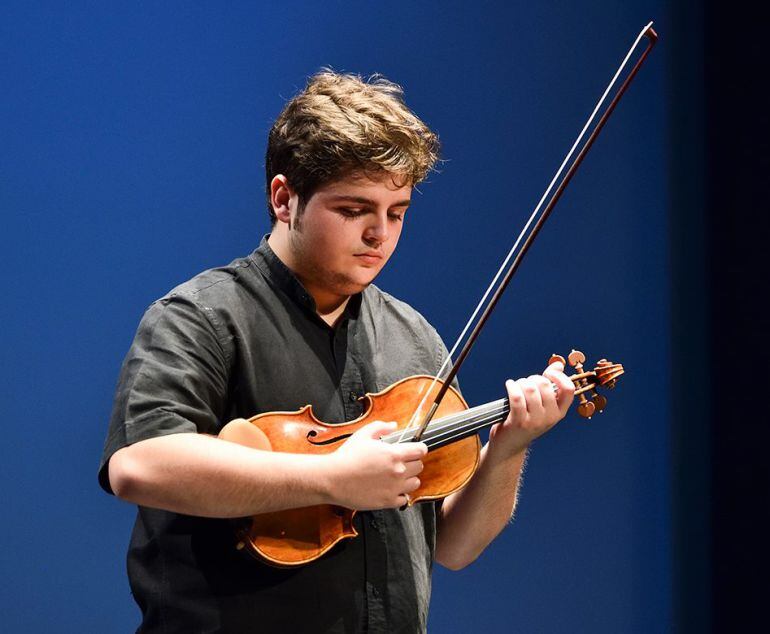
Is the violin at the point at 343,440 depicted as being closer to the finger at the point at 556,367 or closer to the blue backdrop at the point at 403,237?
the finger at the point at 556,367

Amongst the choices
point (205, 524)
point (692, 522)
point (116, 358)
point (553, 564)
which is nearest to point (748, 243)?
point (692, 522)

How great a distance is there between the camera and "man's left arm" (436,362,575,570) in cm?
132

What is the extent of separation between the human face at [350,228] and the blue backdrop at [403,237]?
0.61m

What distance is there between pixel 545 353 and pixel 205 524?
3.76ft

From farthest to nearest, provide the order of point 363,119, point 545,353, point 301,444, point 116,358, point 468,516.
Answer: point 545,353 → point 116,358 → point 468,516 → point 363,119 → point 301,444

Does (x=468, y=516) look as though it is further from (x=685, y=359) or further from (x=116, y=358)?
(x=685, y=359)

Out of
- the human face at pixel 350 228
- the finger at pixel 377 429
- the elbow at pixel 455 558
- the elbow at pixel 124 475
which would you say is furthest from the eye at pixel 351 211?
the elbow at pixel 455 558

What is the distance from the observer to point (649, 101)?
2.30 m

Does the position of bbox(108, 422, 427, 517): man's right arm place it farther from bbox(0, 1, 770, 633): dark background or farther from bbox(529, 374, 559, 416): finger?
bbox(0, 1, 770, 633): dark background

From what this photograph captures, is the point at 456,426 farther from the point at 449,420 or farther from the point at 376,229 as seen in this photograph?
the point at 376,229

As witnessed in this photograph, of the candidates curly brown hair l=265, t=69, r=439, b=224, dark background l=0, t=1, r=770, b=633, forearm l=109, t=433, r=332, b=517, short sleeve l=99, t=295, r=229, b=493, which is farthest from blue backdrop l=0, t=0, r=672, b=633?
forearm l=109, t=433, r=332, b=517

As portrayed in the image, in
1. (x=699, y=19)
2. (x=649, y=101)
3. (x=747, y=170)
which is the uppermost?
(x=699, y=19)

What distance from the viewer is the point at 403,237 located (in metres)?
2.11

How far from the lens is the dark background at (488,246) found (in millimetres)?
1762
